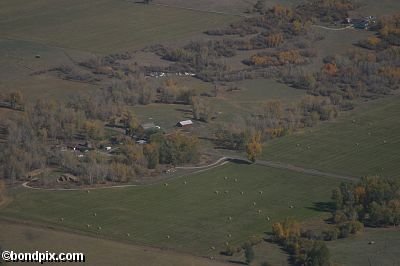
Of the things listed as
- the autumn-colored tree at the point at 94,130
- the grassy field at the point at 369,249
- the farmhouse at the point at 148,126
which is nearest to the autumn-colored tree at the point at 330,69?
the farmhouse at the point at 148,126

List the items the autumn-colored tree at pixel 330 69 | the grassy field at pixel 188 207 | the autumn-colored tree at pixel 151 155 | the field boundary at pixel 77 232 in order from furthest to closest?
the autumn-colored tree at pixel 330 69 < the autumn-colored tree at pixel 151 155 < the grassy field at pixel 188 207 < the field boundary at pixel 77 232

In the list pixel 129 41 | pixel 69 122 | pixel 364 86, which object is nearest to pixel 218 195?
pixel 69 122

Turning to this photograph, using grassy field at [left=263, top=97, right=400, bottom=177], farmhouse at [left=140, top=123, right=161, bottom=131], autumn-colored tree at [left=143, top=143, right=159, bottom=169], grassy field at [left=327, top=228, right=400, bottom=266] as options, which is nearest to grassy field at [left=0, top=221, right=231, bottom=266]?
grassy field at [left=327, top=228, right=400, bottom=266]

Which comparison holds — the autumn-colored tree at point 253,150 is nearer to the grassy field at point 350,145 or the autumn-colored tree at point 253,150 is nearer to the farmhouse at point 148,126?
the grassy field at point 350,145

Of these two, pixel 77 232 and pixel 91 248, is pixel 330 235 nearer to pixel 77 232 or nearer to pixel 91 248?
pixel 91 248

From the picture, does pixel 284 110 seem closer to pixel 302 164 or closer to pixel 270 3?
pixel 302 164

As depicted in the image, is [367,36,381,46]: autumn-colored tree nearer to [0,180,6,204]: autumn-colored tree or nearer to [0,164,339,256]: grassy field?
[0,164,339,256]: grassy field
